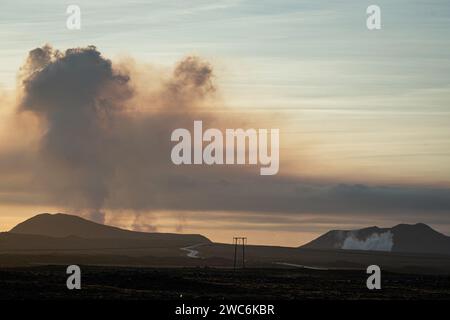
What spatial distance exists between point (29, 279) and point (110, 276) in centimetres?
1396
